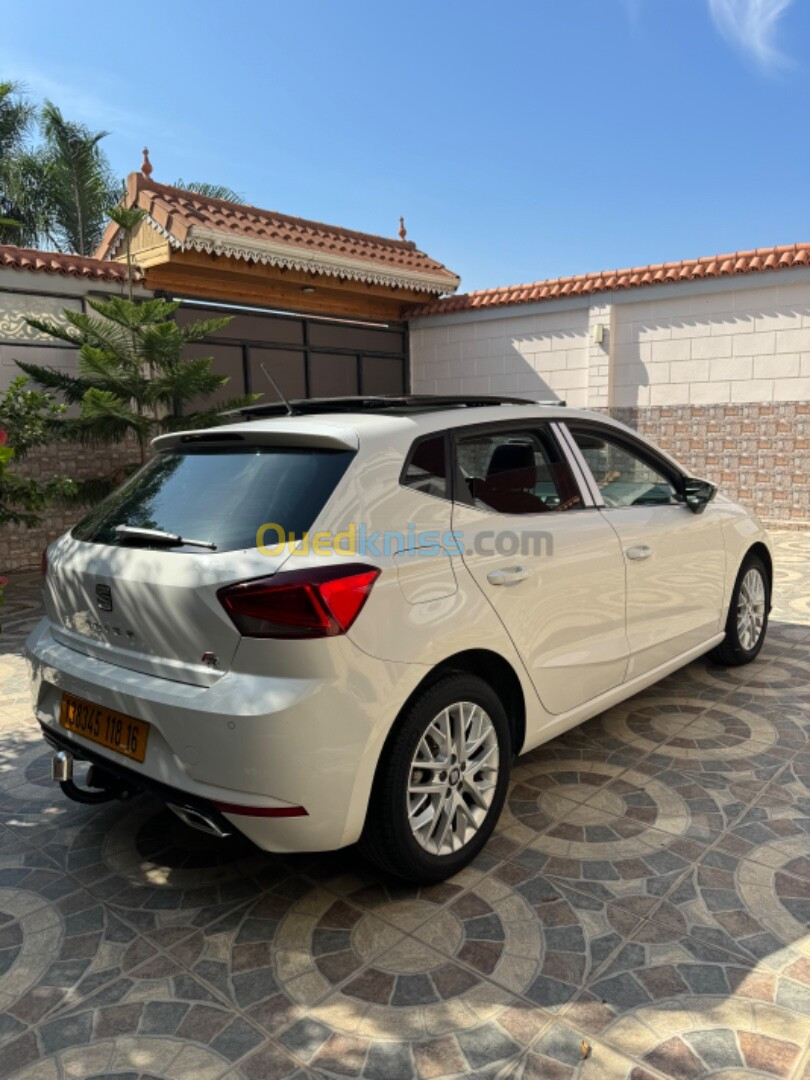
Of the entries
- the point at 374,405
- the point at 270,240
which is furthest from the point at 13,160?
the point at 374,405

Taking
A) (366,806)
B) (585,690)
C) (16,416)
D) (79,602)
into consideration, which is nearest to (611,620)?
(585,690)

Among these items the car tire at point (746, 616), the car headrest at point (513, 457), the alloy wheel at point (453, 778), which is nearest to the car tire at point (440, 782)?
the alloy wheel at point (453, 778)

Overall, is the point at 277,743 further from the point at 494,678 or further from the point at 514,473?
the point at 514,473

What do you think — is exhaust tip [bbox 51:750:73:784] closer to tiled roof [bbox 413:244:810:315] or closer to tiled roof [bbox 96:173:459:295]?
tiled roof [bbox 96:173:459:295]

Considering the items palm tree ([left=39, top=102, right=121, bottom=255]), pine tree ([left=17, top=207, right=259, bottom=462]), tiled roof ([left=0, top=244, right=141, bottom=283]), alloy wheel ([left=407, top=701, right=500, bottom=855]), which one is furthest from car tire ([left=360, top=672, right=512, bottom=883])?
palm tree ([left=39, top=102, right=121, bottom=255])

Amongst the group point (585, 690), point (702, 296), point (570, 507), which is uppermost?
point (702, 296)

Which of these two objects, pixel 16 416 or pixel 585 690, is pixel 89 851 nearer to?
pixel 585 690

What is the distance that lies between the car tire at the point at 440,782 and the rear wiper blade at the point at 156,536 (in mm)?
806

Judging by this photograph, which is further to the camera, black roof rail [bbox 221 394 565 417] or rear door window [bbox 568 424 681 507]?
rear door window [bbox 568 424 681 507]

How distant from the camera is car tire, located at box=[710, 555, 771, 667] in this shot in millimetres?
4305

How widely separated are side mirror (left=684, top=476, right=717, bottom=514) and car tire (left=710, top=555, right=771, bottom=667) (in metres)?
0.71

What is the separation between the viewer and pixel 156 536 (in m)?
2.37

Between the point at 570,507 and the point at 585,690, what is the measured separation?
755 millimetres

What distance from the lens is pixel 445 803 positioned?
2.44 m
